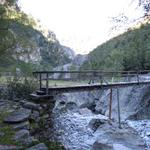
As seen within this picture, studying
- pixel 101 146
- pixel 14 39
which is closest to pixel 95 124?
pixel 101 146

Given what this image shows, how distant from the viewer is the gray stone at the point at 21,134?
20.6 feet

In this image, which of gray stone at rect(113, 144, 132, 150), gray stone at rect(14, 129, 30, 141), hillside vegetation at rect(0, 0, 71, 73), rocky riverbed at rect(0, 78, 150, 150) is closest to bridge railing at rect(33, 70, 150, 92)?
rocky riverbed at rect(0, 78, 150, 150)

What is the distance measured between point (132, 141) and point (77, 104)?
50.5 feet

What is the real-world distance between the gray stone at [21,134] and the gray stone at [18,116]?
0.57m

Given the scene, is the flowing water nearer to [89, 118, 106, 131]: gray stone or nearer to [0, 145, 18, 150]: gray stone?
[89, 118, 106, 131]: gray stone

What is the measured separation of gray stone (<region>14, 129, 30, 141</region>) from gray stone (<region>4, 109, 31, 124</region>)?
1.86 feet

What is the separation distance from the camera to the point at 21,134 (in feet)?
21.1

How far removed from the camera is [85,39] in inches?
4582

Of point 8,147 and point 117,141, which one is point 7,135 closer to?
point 8,147

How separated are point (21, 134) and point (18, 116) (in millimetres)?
1047

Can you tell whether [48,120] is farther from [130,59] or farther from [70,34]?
[70,34]

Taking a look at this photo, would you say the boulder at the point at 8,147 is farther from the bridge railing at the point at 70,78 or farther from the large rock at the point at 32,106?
the bridge railing at the point at 70,78

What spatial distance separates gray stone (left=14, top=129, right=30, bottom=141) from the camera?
6284 millimetres

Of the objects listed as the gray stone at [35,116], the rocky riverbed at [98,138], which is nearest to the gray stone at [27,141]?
the gray stone at [35,116]
